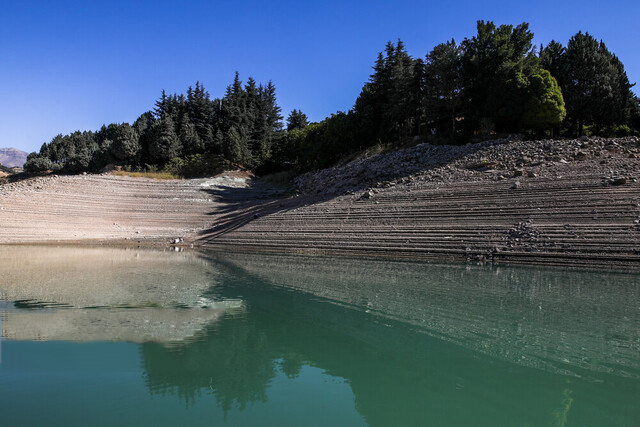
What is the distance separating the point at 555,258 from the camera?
15820 millimetres

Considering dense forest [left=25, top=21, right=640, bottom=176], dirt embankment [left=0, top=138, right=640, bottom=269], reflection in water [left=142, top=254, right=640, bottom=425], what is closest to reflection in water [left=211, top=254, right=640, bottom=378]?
reflection in water [left=142, top=254, right=640, bottom=425]

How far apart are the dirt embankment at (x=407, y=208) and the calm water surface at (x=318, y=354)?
5.47 meters

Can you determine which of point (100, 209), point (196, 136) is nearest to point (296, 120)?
point (196, 136)

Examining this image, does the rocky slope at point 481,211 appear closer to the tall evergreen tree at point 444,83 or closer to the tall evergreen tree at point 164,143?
the tall evergreen tree at point 444,83

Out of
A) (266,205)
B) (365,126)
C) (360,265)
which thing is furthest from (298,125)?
(360,265)

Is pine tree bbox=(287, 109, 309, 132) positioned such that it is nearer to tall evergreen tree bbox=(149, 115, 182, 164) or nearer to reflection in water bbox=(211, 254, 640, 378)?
tall evergreen tree bbox=(149, 115, 182, 164)

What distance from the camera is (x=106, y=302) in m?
9.17

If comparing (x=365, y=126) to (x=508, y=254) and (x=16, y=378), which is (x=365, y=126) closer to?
(x=508, y=254)

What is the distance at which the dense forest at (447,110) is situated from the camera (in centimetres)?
3074

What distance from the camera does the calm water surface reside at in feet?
14.9

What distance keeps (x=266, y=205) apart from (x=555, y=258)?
785 inches

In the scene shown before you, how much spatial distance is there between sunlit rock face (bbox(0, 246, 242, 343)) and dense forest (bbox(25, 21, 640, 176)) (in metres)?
25.6

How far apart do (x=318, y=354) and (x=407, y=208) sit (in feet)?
56.7

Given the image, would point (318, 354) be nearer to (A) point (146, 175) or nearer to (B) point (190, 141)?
(A) point (146, 175)
